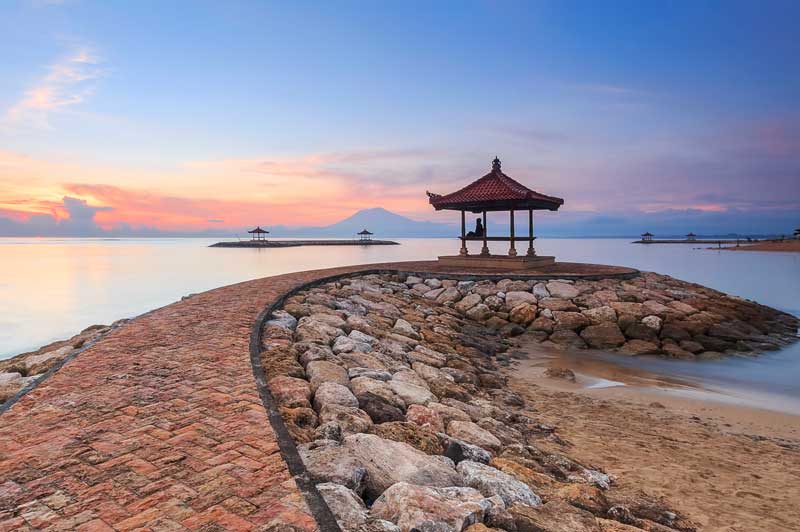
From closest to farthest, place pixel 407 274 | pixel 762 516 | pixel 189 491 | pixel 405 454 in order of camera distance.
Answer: pixel 189 491 → pixel 405 454 → pixel 762 516 → pixel 407 274

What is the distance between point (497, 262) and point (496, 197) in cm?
225

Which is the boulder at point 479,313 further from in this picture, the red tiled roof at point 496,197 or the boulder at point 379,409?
the boulder at point 379,409

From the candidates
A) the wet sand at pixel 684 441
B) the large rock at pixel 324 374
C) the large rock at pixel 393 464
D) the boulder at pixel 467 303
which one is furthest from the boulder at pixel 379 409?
the boulder at pixel 467 303

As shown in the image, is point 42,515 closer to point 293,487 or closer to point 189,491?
point 189,491

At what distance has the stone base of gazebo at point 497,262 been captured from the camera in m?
15.3

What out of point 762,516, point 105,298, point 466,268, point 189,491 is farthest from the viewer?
point 105,298

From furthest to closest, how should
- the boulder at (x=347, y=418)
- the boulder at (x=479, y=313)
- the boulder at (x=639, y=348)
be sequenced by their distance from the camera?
1. the boulder at (x=479, y=313)
2. the boulder at (x=639, y=348)
3. the boulder at (x=347, y=418)

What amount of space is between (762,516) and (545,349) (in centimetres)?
668

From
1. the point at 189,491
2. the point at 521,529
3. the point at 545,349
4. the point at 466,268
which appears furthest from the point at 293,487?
the point at 466,268

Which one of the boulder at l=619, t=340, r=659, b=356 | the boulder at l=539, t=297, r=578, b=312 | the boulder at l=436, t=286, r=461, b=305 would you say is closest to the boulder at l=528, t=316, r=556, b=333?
the boulder at l=539, t=297, r=578, b=312

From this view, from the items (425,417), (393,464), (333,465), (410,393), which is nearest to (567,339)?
(410,393)

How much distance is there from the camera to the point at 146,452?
2869 mm

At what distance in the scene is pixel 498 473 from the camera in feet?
11.3

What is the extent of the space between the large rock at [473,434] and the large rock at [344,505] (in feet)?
5.84
